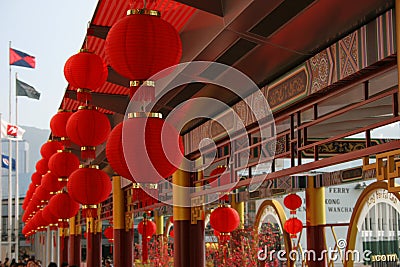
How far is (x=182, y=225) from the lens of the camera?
791 cm

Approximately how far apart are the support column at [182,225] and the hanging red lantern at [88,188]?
9.40 feet

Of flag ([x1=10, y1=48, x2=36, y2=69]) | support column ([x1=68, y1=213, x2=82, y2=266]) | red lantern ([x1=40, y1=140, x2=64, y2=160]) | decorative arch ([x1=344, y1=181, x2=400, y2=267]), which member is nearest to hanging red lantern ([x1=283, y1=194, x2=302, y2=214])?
decorative arch ([x1=344, y1=181, x2=400, y2=267])

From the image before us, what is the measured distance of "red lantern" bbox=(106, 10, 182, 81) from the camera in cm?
294

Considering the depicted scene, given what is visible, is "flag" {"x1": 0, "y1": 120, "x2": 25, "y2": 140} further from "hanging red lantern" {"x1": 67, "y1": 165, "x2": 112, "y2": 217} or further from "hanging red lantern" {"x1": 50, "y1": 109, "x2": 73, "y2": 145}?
"hanging red lantern" {"x1": 67, "y1": 165, "x2": 112, "y2": 217}

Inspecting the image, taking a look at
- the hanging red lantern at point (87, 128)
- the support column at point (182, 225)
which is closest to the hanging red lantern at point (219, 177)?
the support column at point (182, 225)

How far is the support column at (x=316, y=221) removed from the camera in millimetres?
9539

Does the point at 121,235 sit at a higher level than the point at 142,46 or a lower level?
lower

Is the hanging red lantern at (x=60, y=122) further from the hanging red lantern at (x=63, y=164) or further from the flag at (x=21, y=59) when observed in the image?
the flag at (x=21, y=59)

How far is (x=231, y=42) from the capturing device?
467 centimetres

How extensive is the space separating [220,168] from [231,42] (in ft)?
10.0

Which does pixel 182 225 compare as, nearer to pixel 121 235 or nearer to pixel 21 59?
pixel 121 235

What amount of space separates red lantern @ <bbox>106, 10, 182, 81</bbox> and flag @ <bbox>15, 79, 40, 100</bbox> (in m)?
16.7

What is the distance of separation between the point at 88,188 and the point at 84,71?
0.97 m

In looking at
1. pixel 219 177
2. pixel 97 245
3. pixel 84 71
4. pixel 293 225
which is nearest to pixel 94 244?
pixel 97 245
